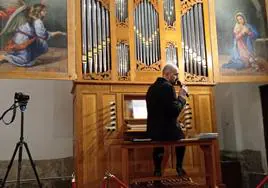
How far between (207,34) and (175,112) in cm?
223

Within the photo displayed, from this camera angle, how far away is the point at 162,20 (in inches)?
248

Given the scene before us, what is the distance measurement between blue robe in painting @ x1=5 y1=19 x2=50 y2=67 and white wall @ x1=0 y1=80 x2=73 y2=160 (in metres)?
1.81

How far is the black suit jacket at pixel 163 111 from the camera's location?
190 inches

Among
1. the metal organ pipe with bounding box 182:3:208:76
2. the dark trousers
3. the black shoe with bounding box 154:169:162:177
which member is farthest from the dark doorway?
the black shoe with bounding box 154:169:162:177

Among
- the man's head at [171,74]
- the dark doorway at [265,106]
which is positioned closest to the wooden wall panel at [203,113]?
the man's head at [171,74]

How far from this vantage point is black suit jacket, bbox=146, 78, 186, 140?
4.82 metres

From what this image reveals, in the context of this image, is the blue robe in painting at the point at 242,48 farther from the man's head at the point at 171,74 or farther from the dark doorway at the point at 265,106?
the man's head at the point at 171,74

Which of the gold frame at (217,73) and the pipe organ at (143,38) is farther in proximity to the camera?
the gold frame at (217,73)

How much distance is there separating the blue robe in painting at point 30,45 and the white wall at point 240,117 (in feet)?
14.0

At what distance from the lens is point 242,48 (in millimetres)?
6598

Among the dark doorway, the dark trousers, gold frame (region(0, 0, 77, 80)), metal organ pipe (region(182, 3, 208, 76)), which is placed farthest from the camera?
the dark doorway

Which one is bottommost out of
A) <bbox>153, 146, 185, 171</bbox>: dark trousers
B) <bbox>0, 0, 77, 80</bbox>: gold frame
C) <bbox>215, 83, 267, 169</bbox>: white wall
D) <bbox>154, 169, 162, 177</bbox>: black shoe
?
<bbox>154, 169, 162, 177</bbox>: black shoe

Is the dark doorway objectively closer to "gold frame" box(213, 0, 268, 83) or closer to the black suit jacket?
"gold frame" box(213, 0, 268, 83)

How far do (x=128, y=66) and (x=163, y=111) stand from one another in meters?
1.46
